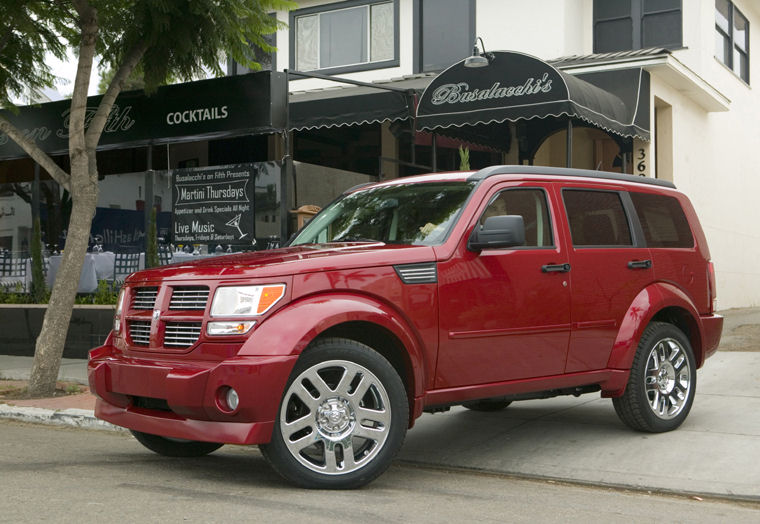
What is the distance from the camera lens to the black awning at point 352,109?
43.3 feet

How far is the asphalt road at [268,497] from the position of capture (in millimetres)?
4766

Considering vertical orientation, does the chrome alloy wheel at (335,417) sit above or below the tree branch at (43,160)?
below

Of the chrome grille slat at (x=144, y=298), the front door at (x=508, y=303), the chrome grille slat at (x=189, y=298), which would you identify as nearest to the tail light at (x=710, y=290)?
the front door at (x=508, y=303)

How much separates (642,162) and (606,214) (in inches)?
329

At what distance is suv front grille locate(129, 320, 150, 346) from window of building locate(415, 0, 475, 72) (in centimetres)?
1322

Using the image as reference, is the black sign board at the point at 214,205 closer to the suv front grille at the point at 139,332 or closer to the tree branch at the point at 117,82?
the tree branch at the point at 117,82

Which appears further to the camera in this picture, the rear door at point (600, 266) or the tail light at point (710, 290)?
the tail light at point (710, 290)

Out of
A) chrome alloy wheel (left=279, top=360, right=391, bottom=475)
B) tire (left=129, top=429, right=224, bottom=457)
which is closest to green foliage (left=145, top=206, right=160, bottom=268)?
tire (left=129, top=429, right=224, bottom=457)

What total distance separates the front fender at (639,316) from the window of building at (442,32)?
38.0 feet

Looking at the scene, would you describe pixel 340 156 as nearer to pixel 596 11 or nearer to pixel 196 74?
pixel 196 74

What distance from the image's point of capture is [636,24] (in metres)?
17.8

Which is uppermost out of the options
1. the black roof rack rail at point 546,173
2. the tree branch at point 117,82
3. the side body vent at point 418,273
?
the tree branch at point 117,82

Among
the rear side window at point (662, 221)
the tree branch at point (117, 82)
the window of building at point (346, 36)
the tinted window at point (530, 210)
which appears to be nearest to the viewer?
the tinted window at point (530, 210)

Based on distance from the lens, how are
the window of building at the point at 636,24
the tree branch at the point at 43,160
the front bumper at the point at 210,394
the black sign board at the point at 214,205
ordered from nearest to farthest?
the front bumper at the point at 210,394
the tree branch at the point at 43,160
the black sign board at the point at 214,205
the window of building at the point at 636,24
